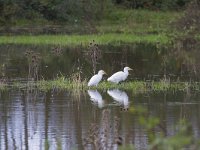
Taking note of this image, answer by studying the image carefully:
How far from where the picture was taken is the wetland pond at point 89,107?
1038 centimetres

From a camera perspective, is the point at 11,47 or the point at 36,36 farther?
the point at 36,36

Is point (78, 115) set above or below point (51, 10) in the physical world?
below

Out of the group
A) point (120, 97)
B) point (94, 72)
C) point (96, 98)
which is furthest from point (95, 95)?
point (94, 72)

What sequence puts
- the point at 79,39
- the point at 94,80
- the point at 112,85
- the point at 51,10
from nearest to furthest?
1. the point at 94,80
2. the point at 112,85
3. the point at 79,39
4. the point at 51,10

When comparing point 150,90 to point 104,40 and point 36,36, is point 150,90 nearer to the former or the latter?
point 104,40

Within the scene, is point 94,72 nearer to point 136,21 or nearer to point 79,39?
point 79,39

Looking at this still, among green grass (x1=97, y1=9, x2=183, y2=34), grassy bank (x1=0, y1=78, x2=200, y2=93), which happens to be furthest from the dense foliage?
grassy bank (x1=0, y1=78, x2=200, y2=93)

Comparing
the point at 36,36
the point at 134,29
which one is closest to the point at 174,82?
the point at 36,36

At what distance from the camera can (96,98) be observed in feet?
53.4

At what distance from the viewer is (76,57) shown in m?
26.8

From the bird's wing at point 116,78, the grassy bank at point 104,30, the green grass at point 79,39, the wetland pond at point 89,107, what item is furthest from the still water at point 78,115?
the grassy bank at point 104,30

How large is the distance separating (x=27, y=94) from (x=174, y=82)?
404cm

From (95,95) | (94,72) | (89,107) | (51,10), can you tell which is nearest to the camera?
(89,107)

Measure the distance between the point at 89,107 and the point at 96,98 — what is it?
4.25 ft
